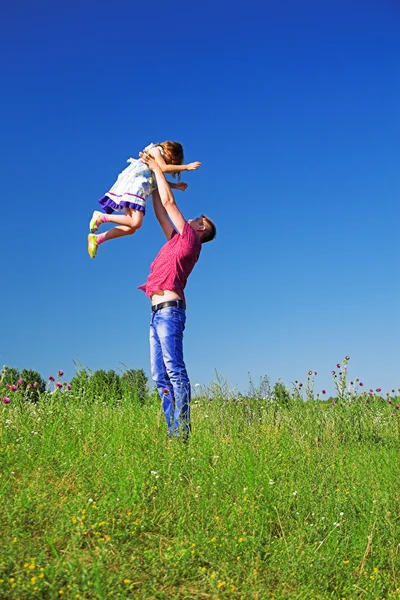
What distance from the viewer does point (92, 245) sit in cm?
736

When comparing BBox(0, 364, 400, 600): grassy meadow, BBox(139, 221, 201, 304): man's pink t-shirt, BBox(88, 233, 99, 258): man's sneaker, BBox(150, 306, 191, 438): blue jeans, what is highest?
BBox(88, 233, 99, 258): man's sneaker

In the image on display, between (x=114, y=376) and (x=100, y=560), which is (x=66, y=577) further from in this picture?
(x=114, y=376)

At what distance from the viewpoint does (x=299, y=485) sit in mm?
5836

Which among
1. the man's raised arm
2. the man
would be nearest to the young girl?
the man's raised arm

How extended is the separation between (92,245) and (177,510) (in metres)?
3.45

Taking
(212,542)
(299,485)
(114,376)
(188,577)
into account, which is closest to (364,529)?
(299,485)

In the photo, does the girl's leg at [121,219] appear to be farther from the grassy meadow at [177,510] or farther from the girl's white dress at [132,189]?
the grassy meadow at [177,510]

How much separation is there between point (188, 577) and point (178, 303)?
2.90 metres

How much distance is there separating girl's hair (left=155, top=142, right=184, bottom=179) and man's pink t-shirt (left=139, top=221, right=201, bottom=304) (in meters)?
0.99

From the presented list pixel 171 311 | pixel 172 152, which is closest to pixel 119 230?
pixel 172 152

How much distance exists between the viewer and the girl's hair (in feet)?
23.8

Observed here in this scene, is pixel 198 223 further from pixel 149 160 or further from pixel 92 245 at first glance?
pixel 92 245

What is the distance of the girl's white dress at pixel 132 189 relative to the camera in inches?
279

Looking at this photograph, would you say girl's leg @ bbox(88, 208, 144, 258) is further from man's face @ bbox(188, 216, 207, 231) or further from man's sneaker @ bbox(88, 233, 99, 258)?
man's face @ bbox(188, 216, 207, 231)
